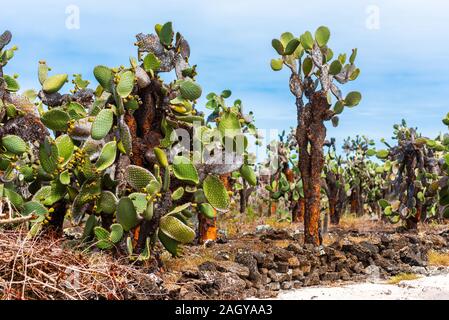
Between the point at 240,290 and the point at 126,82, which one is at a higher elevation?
the point at 126,82

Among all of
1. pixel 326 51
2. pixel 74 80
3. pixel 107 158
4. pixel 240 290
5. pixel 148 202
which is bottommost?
pixel 240 290

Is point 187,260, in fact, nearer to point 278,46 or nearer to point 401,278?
point 401,278

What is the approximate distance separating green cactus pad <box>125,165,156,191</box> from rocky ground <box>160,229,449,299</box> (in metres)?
0.93

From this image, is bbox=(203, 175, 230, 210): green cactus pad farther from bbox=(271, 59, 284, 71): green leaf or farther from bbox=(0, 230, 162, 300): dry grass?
bbox=(271, 59, 284, 71): green leaf

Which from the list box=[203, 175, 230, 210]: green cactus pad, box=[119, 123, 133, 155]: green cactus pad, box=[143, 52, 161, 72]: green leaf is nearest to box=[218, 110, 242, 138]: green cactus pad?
box=[203, 175, 230, 210]: green cactus pad

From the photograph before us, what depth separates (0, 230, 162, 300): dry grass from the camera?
507 centimetres

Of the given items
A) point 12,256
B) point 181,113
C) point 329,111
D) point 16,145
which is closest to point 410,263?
point 329,111

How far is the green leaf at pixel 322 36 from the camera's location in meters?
10.2

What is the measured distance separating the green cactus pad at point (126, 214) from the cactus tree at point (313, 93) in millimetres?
3524

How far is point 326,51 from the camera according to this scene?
10320mm

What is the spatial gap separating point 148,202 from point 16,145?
1672mm

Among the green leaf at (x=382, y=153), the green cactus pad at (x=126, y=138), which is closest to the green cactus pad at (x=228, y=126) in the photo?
the green cactus pad at (x=126, y=138)
